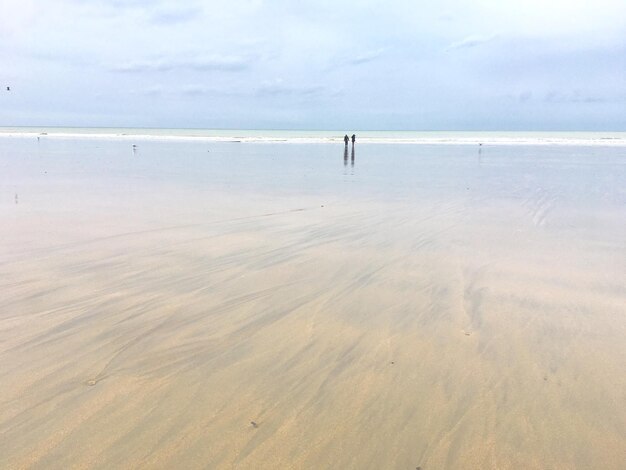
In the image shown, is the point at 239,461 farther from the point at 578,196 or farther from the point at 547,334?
the point at 578,196

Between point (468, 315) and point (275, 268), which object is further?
point (275, 268)

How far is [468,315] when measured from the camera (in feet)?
14.7

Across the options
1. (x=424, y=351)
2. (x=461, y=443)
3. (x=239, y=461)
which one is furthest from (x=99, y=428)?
(x=424, y=351)

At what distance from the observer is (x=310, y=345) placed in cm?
384

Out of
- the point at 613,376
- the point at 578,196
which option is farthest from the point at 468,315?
the point at 578,196

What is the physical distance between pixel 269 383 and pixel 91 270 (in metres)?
3.37

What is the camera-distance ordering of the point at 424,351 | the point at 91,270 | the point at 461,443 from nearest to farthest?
the point at 461,443 → the point at 424,351 → the point at 91,270

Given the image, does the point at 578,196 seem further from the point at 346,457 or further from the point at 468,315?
the point at 346,457

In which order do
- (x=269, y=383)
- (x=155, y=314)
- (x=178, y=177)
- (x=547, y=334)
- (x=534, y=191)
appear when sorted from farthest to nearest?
(x=178, y=177)
(x=534, y=191)
(x=155, y=314)
(x=547, y=334)
(x=269, y=383)

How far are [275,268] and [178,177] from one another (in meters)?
11.5

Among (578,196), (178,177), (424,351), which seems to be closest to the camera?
(424,351)

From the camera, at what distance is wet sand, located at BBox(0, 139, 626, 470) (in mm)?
2676

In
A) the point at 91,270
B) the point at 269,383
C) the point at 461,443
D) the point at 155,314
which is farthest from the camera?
A: the point at 91,270

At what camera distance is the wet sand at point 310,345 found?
2.68 metres
